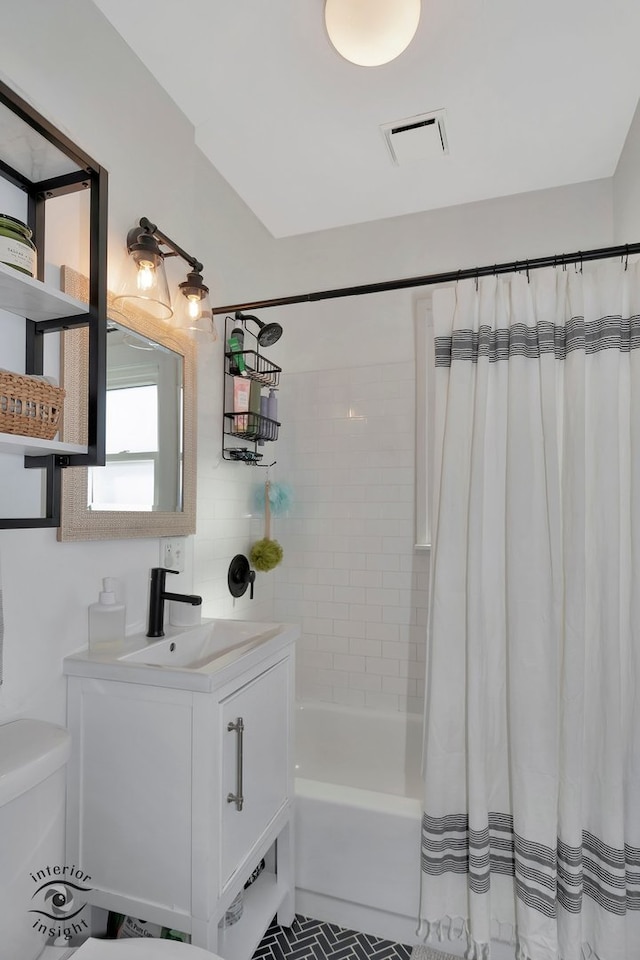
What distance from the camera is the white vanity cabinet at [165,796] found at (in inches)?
48.3

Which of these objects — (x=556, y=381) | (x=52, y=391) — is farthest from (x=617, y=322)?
(x=52, y=391)

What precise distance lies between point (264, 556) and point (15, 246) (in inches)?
62.4

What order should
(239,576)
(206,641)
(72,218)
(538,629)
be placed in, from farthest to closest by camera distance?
(239,576) → (206,641) → (538,629) → (72,218)

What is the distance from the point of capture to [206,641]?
1753 millimetres

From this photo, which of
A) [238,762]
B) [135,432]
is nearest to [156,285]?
[135,432]

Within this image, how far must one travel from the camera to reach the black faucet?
1598 mm

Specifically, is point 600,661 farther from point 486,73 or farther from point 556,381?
point 486,73

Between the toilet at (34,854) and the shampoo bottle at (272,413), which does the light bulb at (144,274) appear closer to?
the shampoo bottle at (272,413)

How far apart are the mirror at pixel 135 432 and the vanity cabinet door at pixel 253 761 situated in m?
0.56

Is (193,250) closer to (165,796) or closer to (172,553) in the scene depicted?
(172,553)

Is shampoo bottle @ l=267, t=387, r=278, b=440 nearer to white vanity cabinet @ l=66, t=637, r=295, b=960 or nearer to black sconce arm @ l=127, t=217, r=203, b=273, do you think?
black sconce arm @ l=127, t=217, r=203, b=273

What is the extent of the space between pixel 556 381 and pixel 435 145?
3.71 feet

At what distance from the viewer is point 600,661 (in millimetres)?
1517

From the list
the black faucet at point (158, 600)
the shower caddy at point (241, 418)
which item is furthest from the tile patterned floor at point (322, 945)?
the shower caddy at point (241, 418)
